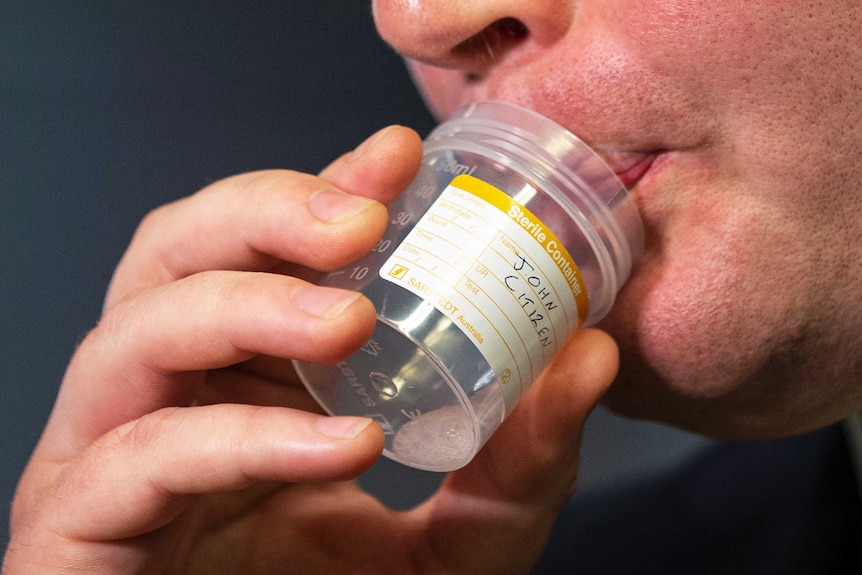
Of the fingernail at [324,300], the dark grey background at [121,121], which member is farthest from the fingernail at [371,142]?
the dark grey background at [121,121]

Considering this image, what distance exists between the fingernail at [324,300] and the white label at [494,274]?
0.03 metres

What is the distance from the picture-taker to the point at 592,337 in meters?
0.62

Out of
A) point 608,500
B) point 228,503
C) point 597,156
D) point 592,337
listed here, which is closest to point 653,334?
point 592,337

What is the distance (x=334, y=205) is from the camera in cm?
56

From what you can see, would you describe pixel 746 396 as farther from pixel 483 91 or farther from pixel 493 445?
pixel 483 91

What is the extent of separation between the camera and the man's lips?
60cm

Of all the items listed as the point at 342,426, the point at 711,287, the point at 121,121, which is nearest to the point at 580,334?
the point at 711,287

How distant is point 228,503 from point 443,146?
412mm

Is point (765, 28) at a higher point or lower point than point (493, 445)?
higher

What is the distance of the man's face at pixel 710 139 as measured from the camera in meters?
0.54

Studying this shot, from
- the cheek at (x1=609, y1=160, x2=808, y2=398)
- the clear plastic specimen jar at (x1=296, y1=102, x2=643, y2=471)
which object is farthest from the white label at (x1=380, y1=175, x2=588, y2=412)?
the cheek at (x1=609, y1=160, x2=808, y2=398)

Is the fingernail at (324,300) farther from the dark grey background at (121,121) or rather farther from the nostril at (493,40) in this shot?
the dark grey background at (121,121)

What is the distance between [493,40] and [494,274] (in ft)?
0.69

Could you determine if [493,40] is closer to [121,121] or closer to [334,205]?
[334,205]
